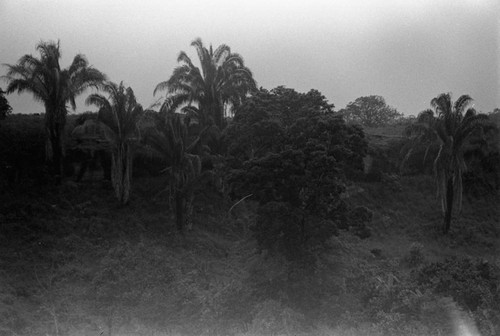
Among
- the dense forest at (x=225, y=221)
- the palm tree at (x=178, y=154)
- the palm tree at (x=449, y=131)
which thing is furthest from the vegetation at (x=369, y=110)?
the palm tree at (x=178, y=154)

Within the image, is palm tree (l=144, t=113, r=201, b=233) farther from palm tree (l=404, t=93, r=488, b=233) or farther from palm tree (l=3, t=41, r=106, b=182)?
palm tree (l=404, t=93, r=488, b=233)

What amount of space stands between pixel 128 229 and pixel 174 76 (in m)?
9.21

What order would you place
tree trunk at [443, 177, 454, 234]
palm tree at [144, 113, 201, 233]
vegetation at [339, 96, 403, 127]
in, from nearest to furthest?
palm tree at [144, 113, 201, 233], tree trunk at [443, 177, 454, 234], vegetation at [339, 96, 403, 127]

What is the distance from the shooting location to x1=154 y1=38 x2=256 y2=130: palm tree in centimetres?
2712

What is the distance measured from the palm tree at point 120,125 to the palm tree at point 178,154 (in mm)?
1192

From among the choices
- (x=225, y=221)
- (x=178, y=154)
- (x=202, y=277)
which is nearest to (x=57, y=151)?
(x=178, y=154)

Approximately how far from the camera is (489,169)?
32625 millimetres

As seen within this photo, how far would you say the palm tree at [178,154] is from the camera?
22.4m

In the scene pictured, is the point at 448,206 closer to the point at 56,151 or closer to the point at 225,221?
the point at 225,221

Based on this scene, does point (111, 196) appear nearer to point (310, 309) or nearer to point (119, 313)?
point (119, 313)

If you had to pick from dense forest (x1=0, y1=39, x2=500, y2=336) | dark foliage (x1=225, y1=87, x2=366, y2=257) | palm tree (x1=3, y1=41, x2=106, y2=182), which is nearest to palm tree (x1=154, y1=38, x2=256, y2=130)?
dense forest (x1=0, y1=39, x2=500, y2=336)

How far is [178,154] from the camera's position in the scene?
22.6m

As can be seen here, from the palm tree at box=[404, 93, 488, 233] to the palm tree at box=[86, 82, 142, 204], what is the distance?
47.1ft

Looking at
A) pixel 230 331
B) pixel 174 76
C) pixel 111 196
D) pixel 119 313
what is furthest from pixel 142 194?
pixel 230 331
